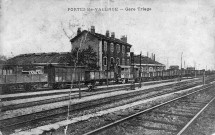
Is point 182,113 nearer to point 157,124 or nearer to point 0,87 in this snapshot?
point 157,124

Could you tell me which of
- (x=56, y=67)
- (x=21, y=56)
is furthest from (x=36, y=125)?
(x=21, y=56)

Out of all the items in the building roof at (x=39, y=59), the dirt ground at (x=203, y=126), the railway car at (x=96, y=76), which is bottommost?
the dirt ground at (x=203, y=126)

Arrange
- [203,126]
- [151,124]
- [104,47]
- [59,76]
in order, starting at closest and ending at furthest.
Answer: [203,126] < [151,124] < [59,76] < [104,47]

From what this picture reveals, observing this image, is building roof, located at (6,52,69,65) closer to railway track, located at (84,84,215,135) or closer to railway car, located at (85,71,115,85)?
railway car, located at (85,71,115,85)

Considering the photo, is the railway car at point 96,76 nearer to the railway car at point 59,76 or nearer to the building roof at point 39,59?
the railway car at point 59,76

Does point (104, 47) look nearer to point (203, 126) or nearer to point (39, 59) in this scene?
point (39, 59)

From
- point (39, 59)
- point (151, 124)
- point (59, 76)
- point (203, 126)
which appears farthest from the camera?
point (39, 59)

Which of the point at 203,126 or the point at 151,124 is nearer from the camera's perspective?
the point at 203,126

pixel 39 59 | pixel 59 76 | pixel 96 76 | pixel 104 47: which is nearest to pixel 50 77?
pixel 59 76

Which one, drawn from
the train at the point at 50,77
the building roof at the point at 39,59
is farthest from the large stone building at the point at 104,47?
the building roof at the point at 39,59
